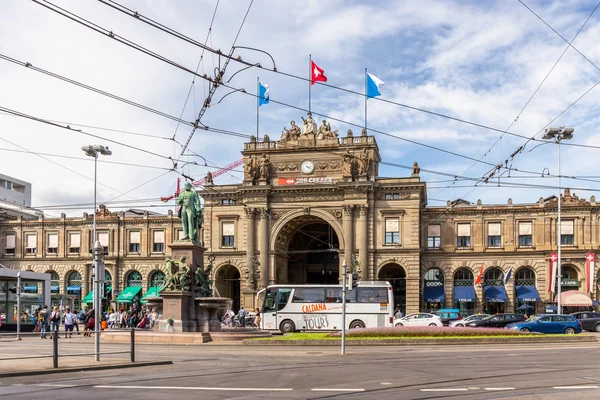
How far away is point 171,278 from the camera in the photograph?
3388cm

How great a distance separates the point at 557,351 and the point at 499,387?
14.3m

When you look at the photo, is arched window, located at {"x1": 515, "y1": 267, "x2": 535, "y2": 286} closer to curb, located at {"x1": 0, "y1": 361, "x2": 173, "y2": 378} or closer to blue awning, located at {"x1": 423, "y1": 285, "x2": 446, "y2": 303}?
blue awning, located at {"x1": 423, "y1": 285, "x2": 446, "y2": 303}

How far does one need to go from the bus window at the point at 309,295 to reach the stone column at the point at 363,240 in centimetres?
2225

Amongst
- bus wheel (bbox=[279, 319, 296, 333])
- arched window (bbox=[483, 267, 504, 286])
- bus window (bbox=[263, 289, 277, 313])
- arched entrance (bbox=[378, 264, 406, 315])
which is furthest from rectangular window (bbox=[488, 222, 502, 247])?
bus window (bbox=[263, 289, 277, 313])

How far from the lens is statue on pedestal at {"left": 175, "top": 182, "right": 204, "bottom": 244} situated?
35.3 metres

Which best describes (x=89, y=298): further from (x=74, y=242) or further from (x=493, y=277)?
(x=493, y=277)

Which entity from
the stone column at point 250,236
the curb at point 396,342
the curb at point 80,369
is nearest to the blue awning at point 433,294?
the stone column at point 250,236

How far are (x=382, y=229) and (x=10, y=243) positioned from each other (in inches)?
1792

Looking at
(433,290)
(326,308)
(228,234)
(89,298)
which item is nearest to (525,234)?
(433,290)

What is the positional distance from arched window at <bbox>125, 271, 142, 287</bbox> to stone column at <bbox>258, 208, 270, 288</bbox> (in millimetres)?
17926

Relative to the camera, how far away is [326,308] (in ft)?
153

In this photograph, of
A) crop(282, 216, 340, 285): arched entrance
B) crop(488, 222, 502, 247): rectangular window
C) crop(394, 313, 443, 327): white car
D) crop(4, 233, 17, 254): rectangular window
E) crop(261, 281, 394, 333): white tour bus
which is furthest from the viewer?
crop(4, 233, 17, 254): rectangular window

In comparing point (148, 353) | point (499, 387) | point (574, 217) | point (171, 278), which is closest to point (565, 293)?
point (574, 217)

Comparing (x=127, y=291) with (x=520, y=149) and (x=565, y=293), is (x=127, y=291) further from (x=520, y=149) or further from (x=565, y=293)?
(x=520, y=149)
